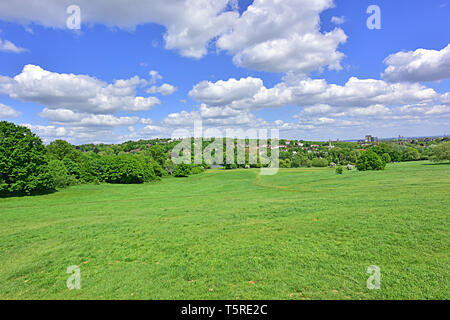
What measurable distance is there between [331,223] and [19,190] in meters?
43.1

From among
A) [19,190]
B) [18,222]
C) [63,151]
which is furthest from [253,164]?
[18,222]

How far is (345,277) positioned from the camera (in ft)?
21.7

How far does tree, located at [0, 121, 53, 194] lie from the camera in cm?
3052

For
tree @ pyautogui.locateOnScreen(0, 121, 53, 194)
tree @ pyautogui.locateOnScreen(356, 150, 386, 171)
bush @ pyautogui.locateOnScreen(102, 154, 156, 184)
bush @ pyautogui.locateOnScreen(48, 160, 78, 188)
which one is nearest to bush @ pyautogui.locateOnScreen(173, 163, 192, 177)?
bush @ pyautogui.locateOnScreen(102, 154, 156, 184)

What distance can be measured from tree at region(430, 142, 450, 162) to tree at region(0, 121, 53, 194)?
9310cm

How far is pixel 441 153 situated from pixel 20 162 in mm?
95613

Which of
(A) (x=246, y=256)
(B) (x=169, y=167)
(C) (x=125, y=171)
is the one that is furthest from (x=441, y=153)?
(C) (x=125, y=171)

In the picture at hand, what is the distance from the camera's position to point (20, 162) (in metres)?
31.7

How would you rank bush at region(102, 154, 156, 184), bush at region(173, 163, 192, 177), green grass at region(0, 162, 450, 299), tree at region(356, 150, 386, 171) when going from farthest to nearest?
bush at region(173, 163, 192, 177), bush at region(102, 154, 156, 184), tree at region(356, 150, 386, 171), green grass at region(0, 162, 450, 299)

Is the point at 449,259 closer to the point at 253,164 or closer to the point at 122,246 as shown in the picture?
the point at 122,246

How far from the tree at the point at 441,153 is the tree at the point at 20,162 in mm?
93100

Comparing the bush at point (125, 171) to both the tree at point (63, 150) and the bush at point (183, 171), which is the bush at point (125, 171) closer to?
the tree at point (63, 150)

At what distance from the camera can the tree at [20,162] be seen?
30.5 meters

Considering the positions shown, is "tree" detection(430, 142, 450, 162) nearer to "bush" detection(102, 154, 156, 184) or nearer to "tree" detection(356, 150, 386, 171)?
"tree" detection(356, 150, 386, 171)
